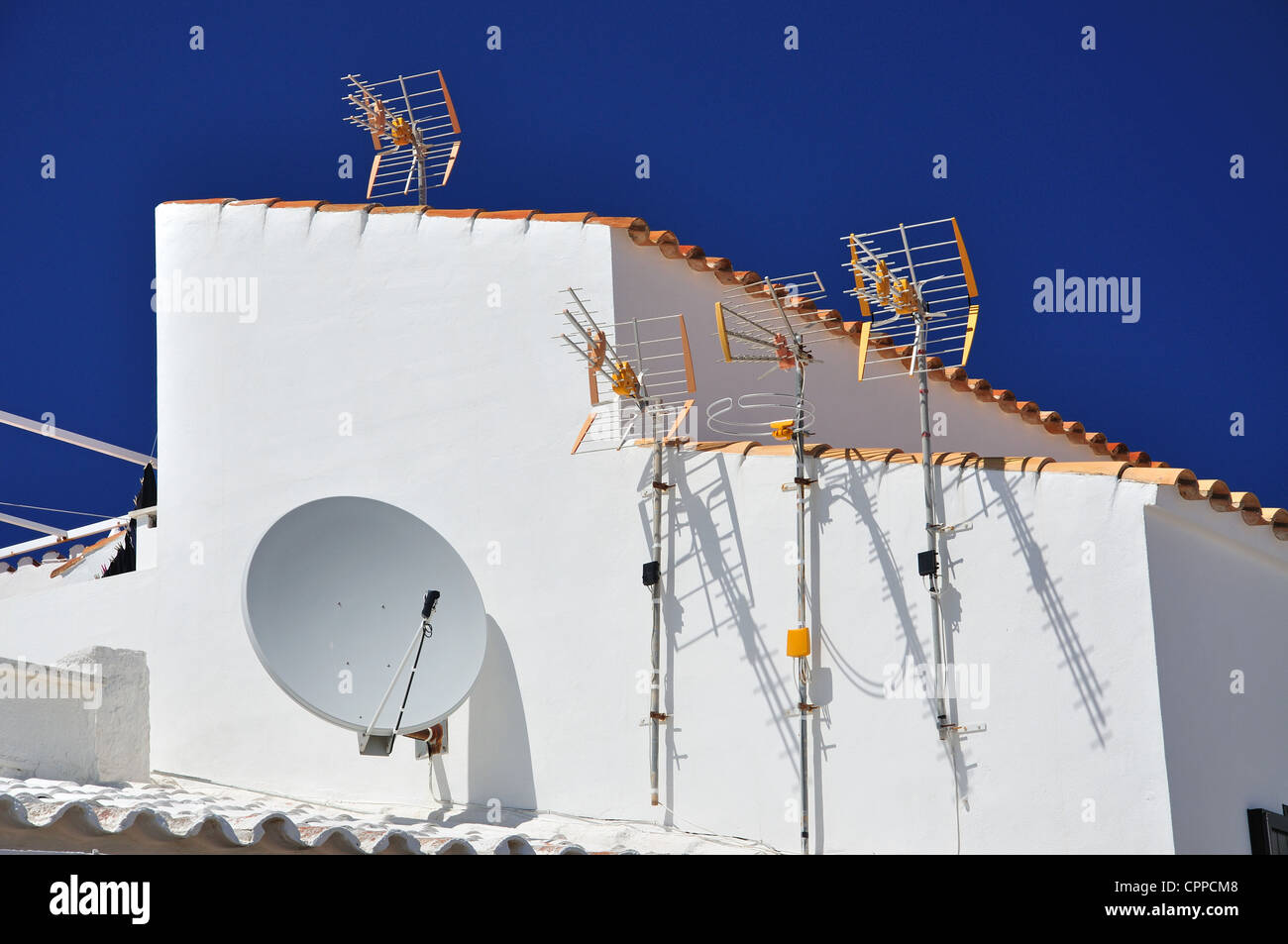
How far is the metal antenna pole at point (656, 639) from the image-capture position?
38.0 feet

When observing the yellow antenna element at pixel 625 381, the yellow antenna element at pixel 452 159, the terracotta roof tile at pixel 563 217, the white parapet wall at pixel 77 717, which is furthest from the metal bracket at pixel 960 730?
the yellow antenna element at pixel 452 159

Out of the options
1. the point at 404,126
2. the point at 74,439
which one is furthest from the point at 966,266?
the point at 74,439

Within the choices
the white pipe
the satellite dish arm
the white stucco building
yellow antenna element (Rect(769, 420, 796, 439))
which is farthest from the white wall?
the white pipe

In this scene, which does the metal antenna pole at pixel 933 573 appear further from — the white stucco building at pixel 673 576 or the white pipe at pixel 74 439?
the white pipe at pixel 74 439

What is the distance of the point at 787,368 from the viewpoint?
1187 centimetres

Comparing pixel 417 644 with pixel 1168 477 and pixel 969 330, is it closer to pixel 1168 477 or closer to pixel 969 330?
pixel 969 330

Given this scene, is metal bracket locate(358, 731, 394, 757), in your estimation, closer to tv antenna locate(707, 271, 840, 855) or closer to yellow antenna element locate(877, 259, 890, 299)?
tv antenna locate(707, 271, 840, 855)

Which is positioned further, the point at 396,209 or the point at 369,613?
the point at 396,209

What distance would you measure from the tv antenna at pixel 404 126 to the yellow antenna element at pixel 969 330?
21.6 ft

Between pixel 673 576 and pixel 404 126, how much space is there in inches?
246

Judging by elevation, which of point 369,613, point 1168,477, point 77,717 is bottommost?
point 77,717
